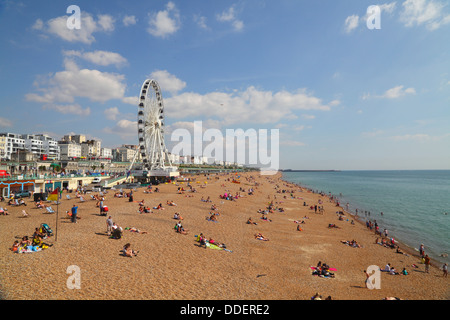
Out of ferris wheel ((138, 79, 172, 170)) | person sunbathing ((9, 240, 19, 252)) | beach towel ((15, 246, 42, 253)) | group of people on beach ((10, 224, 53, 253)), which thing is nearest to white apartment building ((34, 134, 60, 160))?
ferris wheel ((138, 79, 172, 170))

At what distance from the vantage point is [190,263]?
10.3 metres

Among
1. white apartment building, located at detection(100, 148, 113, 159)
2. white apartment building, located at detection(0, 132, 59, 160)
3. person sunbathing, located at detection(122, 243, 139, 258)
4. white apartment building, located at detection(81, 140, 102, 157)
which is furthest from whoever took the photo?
white apartment building, located at detection(100, 148, 113, 159)

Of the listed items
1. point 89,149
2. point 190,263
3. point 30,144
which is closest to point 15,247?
point 190,263

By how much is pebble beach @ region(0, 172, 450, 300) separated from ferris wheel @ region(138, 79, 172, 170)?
23001mm

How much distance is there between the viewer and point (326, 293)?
945 centimetres

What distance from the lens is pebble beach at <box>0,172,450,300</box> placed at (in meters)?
7.67

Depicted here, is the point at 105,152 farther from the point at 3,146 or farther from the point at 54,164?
the point at 54,164

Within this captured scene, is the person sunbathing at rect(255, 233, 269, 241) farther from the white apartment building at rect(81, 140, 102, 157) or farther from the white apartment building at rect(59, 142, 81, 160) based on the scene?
the white apartment building at rect(81, 140, 102, 157)

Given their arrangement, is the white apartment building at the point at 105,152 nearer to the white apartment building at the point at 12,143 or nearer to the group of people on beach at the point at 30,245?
the white apartment building at the point at 12,143

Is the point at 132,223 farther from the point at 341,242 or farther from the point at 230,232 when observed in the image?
the point at 341,242

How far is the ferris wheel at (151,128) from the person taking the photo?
3972 centimetres

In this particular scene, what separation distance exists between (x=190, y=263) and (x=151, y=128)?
37222 millimetres

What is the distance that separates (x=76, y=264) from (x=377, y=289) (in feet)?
42.6
